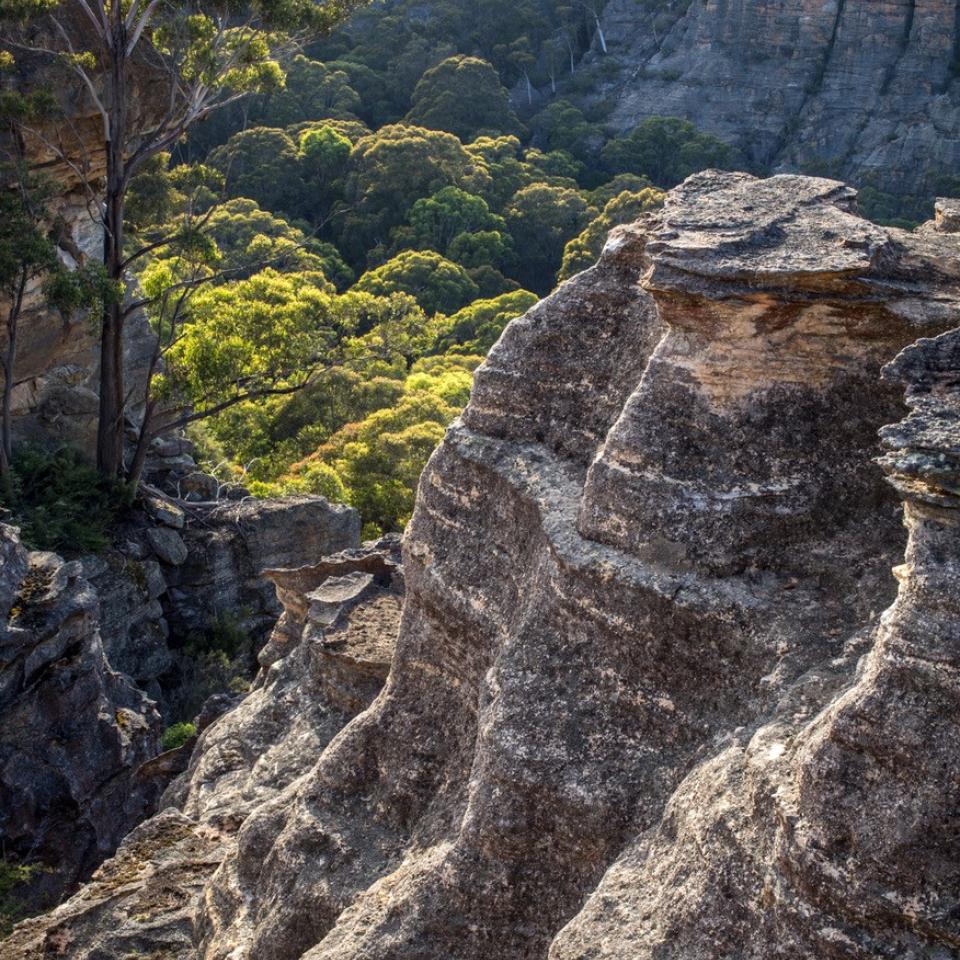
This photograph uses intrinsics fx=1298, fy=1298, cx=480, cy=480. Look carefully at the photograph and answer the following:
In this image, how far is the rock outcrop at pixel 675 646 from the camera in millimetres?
6102

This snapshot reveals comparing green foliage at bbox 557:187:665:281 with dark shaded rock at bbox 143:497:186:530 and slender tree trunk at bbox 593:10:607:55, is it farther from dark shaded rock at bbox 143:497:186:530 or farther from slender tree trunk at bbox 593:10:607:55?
slender tree trunk at bbox 593:10:607:55

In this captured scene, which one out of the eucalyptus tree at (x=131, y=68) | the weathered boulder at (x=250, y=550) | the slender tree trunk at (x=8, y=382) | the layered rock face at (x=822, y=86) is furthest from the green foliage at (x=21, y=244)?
the layered rock face at (x=822, y=86)

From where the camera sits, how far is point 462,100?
72812 millimetres

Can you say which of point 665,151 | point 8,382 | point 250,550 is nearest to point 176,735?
point 250,550

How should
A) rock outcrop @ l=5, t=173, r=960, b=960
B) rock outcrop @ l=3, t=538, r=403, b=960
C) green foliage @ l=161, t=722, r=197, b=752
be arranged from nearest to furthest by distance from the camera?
1. rock outcrop @ l=5, t=173, r=960, b=960
2. rock outcrop @ l=3, t=538, r=403, b=960
3. green foliage @ l=161, t=722, r=197, b=752

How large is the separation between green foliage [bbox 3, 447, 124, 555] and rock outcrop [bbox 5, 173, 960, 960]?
13.3 m

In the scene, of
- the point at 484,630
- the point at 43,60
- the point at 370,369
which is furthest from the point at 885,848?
the point at 370,369

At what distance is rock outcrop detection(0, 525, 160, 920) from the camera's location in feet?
56.6

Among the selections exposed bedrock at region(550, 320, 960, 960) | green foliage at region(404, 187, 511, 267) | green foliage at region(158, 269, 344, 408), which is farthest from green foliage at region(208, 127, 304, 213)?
exposed bedrock at region(550, 320, 960, 960)

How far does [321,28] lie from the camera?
92.2ft

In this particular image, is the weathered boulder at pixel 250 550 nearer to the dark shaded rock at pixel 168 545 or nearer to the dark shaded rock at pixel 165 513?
the dark shaded rock at pixel 168 545

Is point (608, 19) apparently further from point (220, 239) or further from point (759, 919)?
point (759, 919)

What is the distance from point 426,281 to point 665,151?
64.7 feet

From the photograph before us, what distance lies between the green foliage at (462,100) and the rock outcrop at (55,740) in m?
57.5
